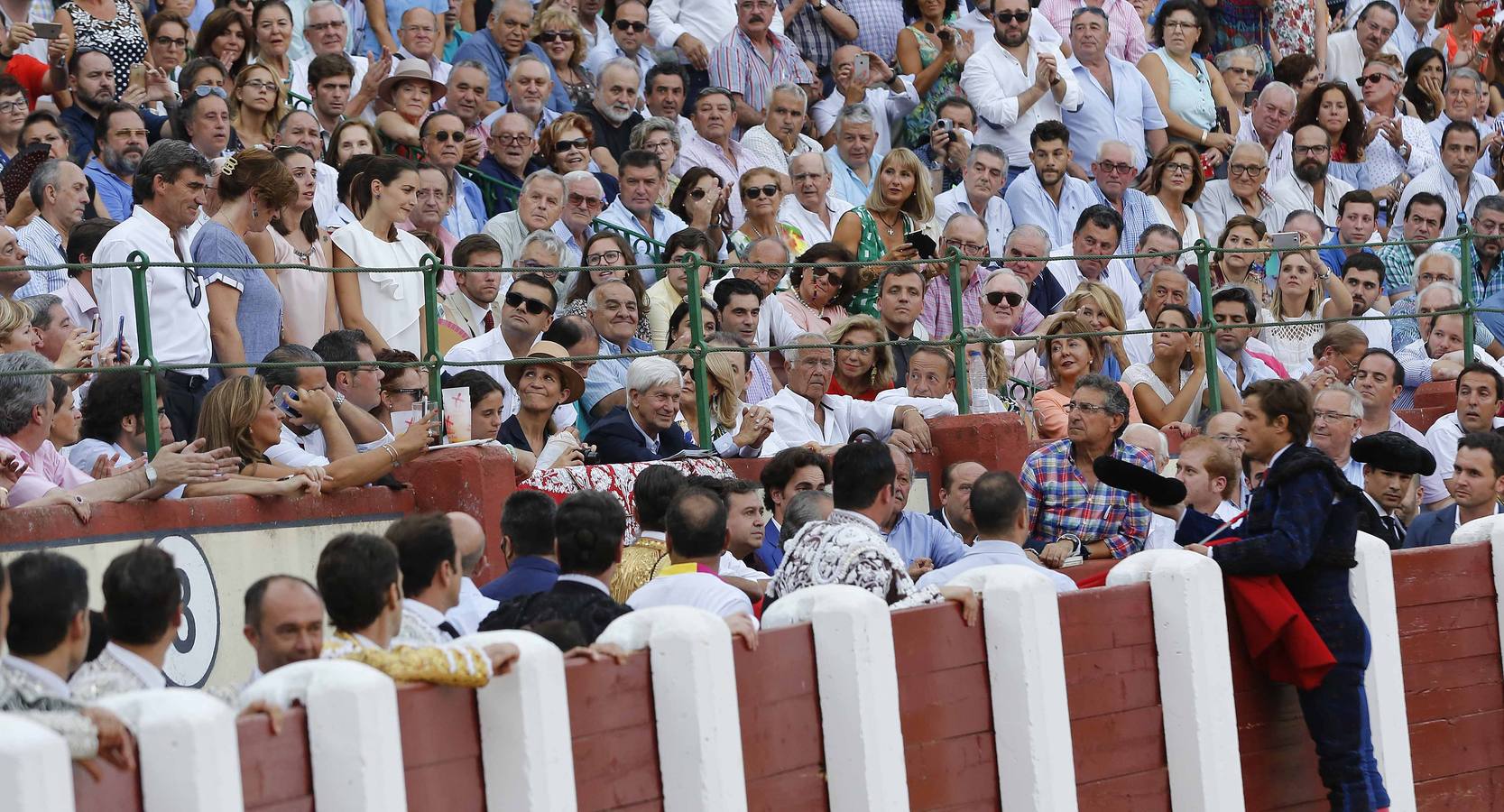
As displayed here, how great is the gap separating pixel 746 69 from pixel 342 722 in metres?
9.58

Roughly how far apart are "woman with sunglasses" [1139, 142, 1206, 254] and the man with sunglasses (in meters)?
3.15

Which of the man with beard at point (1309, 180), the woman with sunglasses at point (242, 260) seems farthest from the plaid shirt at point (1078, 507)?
the man with beard at point (1309, 180)

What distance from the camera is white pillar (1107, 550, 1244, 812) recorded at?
802 cm

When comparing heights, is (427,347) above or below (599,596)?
above

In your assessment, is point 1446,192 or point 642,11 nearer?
point 642,11

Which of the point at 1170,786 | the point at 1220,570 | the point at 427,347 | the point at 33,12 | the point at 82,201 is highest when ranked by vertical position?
the point at 33,12

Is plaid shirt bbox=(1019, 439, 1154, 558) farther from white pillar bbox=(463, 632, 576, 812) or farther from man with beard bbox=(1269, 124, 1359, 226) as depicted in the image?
man with beard bbox=(1269, 124, 1359, 226)

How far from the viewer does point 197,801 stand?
4914mm

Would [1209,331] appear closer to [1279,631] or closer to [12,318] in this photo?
[1279,631]

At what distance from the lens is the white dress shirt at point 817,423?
9922 millimetres

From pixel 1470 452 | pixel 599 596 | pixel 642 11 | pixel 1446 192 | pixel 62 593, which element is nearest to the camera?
pixel 62 593

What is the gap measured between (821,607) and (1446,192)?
998 centimetres

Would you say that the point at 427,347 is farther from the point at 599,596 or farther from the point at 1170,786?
the point at 1170,786

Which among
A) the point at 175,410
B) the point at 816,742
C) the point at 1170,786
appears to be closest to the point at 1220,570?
the point at 1170,786
